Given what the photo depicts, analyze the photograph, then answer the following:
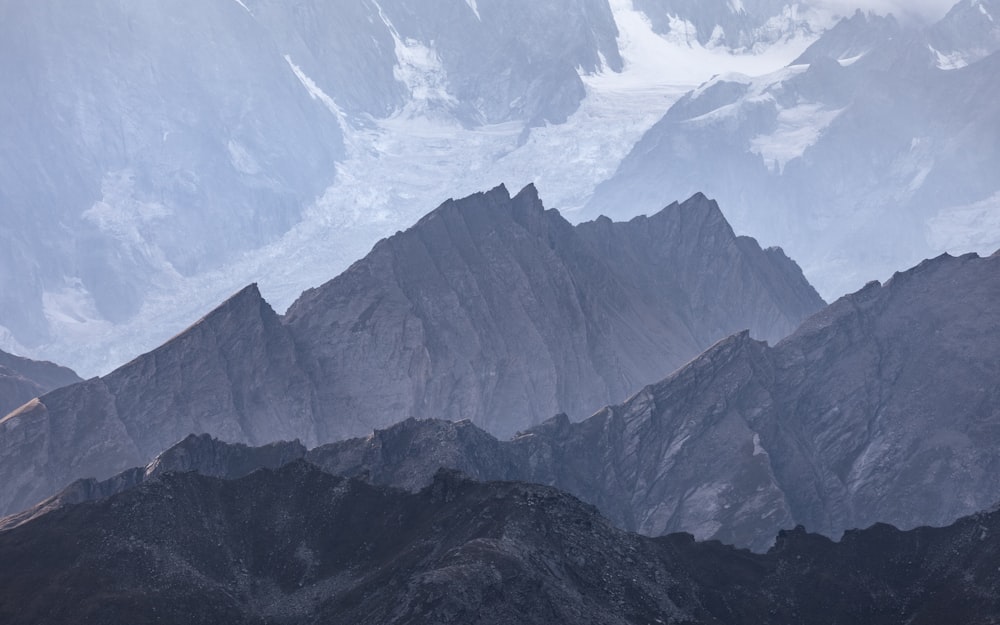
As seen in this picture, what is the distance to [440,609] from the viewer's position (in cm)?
15625

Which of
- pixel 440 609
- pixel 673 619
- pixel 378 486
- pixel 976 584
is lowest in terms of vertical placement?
pixel 976 584

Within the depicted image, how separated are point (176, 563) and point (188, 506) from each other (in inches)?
478

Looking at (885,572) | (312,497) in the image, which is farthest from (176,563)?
(885,572)

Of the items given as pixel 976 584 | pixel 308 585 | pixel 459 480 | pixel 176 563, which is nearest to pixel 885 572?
pixel 976 584

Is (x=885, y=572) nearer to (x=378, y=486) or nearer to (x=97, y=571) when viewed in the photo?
(x=378, y=486)

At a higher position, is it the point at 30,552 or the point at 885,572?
the point at 30,552

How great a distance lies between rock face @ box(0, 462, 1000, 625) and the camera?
163750mm

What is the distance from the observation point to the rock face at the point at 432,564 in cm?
16375

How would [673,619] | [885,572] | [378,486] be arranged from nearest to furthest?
[673,619] → [885,572] → [378,486]

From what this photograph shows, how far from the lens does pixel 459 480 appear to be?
620 feet

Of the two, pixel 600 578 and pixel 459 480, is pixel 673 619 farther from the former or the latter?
pixel 459 480

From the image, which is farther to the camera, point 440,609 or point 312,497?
point 312,497

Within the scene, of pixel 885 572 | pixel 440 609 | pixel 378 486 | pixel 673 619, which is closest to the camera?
pixel 440 609

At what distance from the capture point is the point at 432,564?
167m
